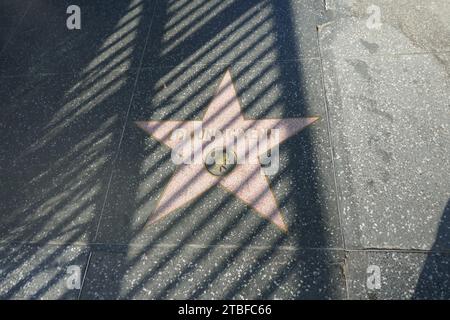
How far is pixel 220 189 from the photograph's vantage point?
2.79 meters

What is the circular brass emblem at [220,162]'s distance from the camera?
2.85 meters

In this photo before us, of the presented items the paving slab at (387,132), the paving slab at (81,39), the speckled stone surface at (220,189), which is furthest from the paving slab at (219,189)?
the paving slab at (81,39)

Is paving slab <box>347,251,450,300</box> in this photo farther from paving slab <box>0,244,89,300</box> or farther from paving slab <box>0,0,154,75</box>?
paving slab <box>0,0,154,75</box>

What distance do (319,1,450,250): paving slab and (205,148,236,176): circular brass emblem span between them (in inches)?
33.5

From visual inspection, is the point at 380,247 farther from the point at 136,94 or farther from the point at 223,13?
the point at 223,13

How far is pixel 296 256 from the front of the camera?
95.9 inches

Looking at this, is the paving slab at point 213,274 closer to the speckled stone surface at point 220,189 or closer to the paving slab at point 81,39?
the speckled stone surface at point 220,189

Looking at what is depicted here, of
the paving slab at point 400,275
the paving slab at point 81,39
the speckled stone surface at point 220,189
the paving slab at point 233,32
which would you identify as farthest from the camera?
the paving slab at point 81,39

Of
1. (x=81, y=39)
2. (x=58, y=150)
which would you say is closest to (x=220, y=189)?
(x=58, y=150)

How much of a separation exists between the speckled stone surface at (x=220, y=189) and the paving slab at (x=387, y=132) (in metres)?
0.01

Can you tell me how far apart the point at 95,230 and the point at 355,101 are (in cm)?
243

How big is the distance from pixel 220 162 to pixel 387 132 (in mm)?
1408

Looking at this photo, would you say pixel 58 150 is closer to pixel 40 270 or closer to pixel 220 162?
pixel 40 270

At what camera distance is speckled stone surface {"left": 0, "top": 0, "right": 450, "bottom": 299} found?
2.43m
